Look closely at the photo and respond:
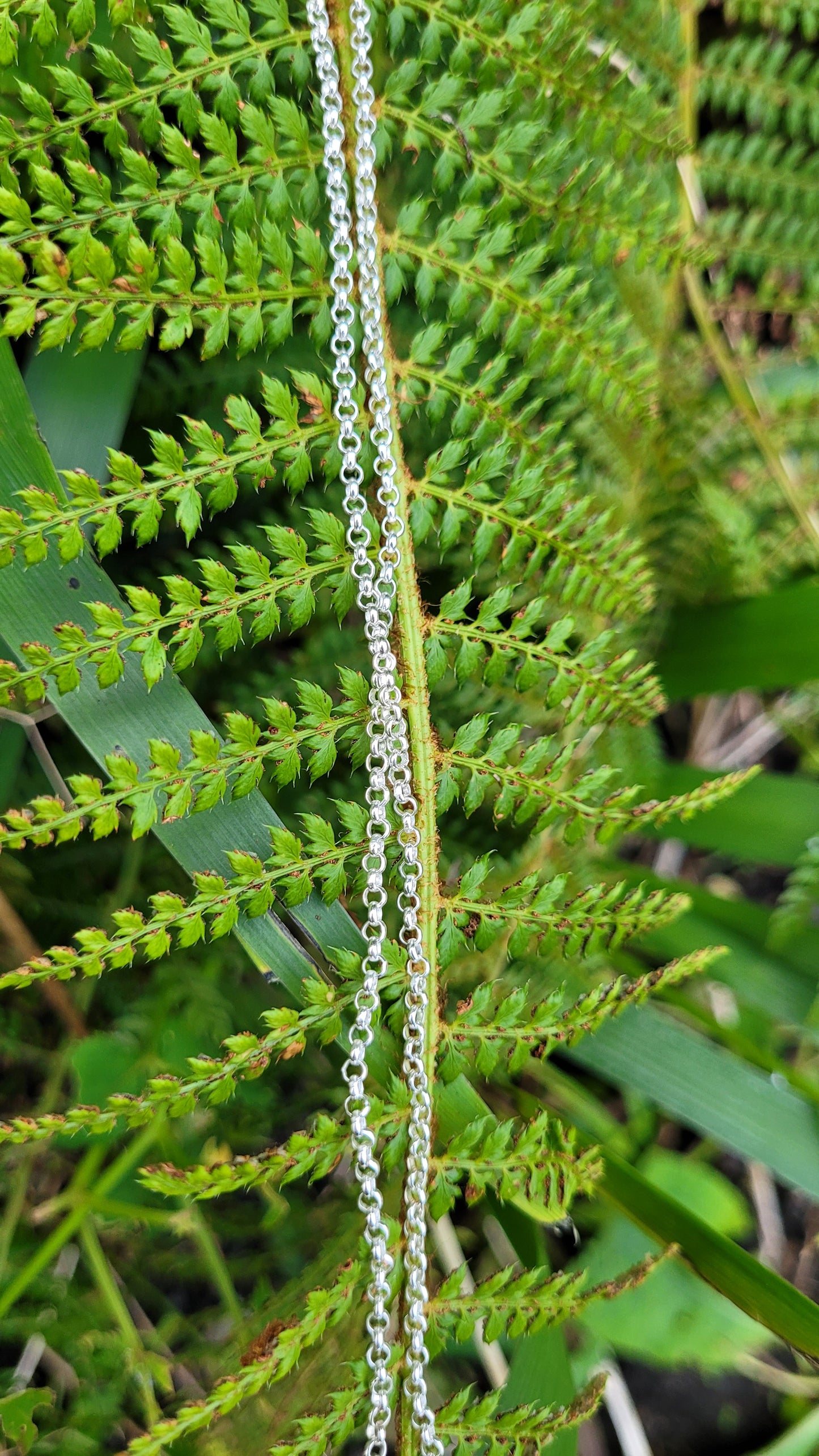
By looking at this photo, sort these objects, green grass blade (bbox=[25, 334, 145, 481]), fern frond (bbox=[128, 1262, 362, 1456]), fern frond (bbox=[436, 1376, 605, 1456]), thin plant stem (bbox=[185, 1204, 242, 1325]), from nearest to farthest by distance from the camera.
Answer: fern frond (bbox=[128, 1262, 362, 1456]) < fern frond (bbox=[436, 1376, 605, 1456]) < green grass blade (bbox=[25, 334, 145, 481]) < thin plant stem (bbox=[185, 1204, 242, 1325])

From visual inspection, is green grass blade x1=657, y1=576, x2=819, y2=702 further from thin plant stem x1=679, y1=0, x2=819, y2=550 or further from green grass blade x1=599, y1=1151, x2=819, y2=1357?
green grass blade x1=599, y1=1151, x2=819, y2=1357

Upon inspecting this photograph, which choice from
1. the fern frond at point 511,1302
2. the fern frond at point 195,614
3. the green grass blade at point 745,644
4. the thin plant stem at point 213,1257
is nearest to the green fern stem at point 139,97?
the fern frond at point 195,614

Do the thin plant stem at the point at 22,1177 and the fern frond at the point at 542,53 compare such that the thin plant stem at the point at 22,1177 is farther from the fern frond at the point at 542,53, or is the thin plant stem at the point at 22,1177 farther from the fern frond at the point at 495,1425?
the fern frond at the point at 542,53

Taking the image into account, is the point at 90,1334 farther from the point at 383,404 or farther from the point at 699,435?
the point at 699,435

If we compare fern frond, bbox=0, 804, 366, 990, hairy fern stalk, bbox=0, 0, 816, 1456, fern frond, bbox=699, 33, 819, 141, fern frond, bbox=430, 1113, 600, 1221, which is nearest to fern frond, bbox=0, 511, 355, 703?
hairy fern stalk, bbox=0, 0, 816, 1456

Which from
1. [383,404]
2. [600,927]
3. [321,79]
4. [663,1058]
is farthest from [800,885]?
[321,79]
